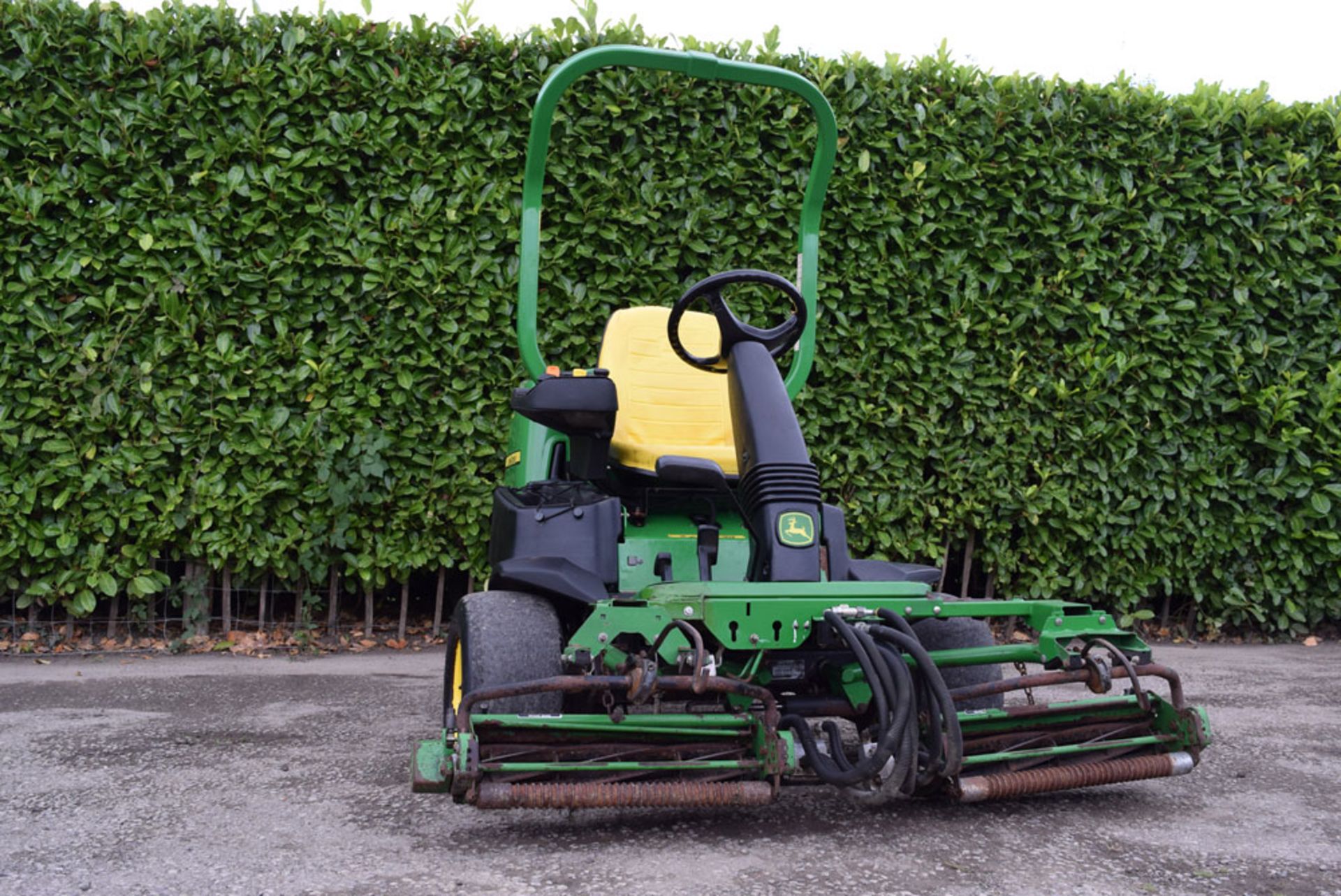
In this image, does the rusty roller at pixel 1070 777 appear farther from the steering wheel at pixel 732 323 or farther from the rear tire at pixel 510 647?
the steering wheel at pixel 732 323

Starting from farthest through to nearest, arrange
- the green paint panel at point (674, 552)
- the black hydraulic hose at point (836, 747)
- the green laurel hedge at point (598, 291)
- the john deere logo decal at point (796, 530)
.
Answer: the green laurel hedge at point (598, 291)
the green paint panel at point (674, 552)
the john deere logo decal at point (796, 530)
the black hydraulic hose at point (836, 747)

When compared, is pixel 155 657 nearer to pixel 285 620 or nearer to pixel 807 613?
pixel 285 620

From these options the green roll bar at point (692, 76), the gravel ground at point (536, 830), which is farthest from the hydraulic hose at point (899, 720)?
the green roll bar at point (692, 76)

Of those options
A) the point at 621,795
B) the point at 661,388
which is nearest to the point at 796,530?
the point at 621,795

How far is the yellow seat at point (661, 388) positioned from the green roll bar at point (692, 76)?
0.90 feet

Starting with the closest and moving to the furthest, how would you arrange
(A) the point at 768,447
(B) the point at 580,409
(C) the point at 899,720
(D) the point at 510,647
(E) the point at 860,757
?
(C) the point at 899,720
(E) the point at 860,757
(D) the point at 510,647
(A) the point at 768,447
(B) the point at 580,409

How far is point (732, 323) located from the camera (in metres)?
3.70

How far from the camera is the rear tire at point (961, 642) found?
137 inches

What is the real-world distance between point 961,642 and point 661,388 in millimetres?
1429

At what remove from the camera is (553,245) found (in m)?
6.04

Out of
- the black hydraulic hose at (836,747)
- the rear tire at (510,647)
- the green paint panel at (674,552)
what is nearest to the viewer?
the black hydraulic hose at (836,747)

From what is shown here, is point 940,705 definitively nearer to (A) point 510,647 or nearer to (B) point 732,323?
(A) point 510,647

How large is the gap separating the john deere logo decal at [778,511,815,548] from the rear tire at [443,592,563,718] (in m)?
0.67

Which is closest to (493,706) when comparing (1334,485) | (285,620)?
(285,620)
